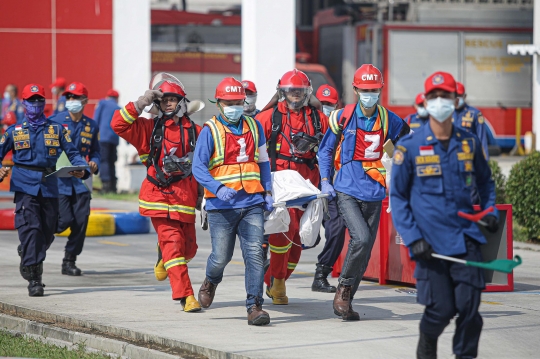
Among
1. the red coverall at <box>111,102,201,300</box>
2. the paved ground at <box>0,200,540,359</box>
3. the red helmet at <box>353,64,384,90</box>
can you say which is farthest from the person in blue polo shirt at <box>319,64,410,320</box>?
the red coverall at <box>111,102,201,300</box>

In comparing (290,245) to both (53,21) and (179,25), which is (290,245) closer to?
(53,21)

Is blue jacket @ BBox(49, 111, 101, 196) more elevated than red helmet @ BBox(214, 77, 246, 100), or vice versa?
red helmet @ BBox(214, 77, 246, 100)

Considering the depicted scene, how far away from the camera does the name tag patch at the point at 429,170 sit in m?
6.26

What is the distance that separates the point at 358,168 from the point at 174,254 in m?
1.66

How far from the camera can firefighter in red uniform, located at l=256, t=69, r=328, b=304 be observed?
9312mm

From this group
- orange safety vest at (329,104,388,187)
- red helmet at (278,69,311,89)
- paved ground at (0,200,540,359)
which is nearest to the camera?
paved ground at (0,200,540,359)

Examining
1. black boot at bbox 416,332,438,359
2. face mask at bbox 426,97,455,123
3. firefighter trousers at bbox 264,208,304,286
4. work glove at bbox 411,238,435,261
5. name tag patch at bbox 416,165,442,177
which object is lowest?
black boot at bbox 416,332,438,359

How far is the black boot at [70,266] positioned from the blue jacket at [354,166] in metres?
3.75

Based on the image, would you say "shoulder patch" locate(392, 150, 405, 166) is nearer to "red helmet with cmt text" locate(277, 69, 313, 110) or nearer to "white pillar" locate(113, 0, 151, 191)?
"red helmet with cmt text" locate(277, 69, 313, 110)

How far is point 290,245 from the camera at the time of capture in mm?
9312

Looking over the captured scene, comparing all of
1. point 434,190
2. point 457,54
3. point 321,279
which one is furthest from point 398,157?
point 457,54

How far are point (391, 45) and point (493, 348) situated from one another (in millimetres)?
20055

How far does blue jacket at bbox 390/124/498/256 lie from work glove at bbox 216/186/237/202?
1.92m

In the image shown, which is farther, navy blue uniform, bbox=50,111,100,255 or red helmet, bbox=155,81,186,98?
navy blue uniform, bbox=50,111,100,255
